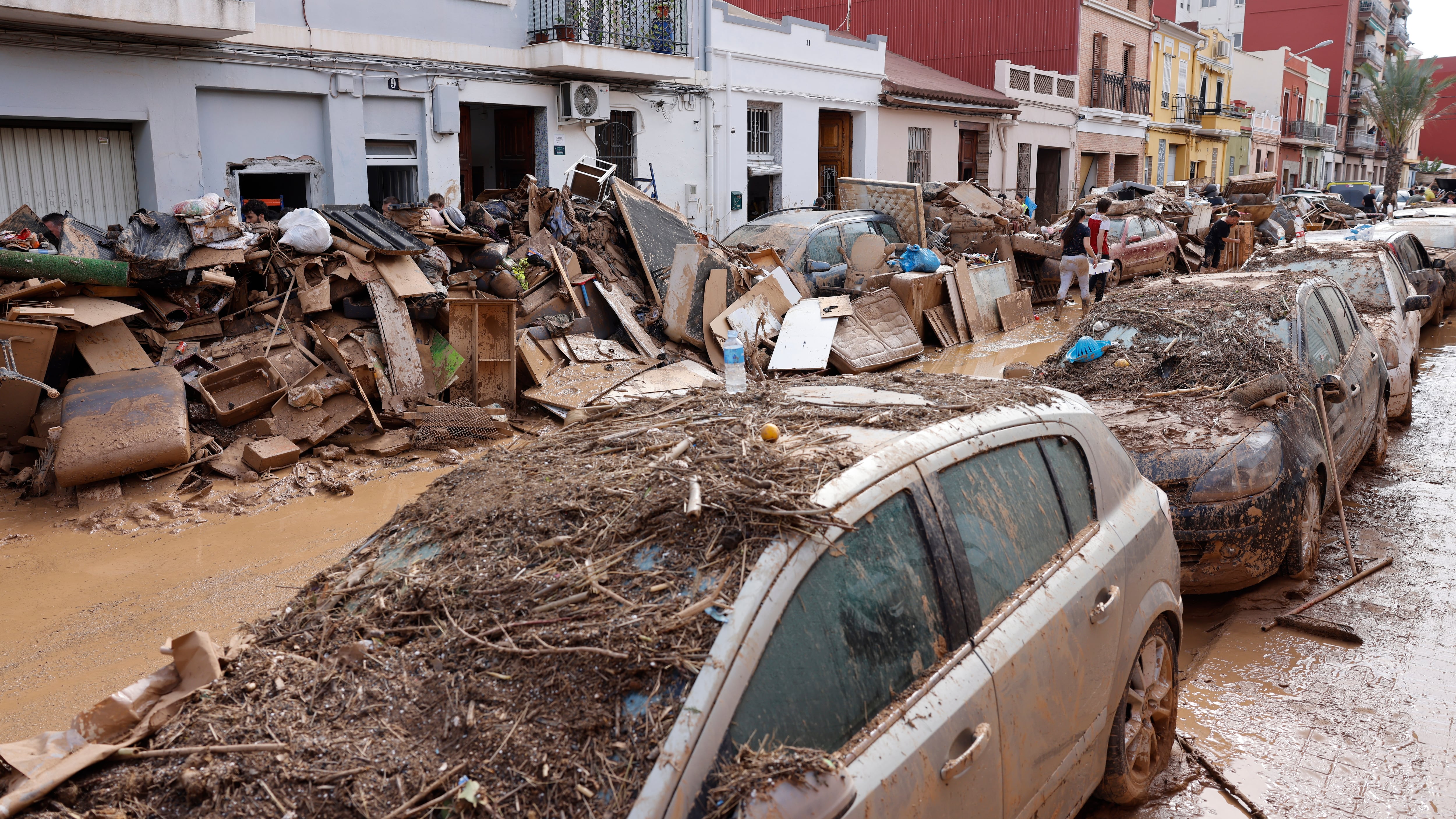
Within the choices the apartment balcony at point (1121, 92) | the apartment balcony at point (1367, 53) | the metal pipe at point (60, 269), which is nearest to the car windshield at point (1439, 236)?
the metal pipe at point (60, 269)

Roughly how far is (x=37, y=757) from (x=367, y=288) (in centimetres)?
765

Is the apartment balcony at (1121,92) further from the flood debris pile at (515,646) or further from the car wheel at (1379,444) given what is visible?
the flood debris pile at (515,646)

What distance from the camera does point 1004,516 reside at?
304 cm

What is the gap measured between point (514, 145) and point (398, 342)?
859cm

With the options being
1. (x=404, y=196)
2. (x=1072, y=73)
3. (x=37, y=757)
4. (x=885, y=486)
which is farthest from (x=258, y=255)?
(x=1072, y=73)

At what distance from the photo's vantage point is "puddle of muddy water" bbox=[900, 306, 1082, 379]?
42.4ft

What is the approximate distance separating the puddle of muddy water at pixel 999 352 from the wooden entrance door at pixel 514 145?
754cm

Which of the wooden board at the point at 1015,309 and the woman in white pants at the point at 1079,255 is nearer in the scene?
the wooden board at the point at 1015,309

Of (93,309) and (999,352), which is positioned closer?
(93,309)

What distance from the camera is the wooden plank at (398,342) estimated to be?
922 centimetres

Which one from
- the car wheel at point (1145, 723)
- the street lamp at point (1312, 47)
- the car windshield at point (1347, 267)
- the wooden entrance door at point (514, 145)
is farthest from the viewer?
the street lamp at point (1312, 47)

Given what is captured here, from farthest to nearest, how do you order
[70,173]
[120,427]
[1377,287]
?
[70,173], [1377,287], [120,427]

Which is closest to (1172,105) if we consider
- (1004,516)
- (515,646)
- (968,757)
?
(1004,516)

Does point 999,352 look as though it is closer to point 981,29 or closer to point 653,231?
point 653,231
